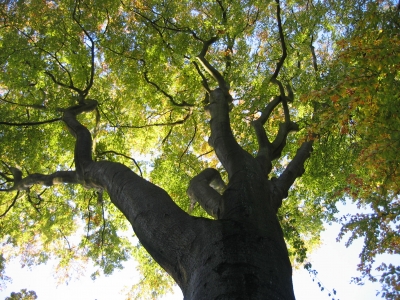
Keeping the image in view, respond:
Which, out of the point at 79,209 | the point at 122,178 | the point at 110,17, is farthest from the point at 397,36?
the point at 79,209

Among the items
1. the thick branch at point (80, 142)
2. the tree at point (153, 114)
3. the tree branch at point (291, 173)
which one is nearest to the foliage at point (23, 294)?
the tree at point (153, 114)

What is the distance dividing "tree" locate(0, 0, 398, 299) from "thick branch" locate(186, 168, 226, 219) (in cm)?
3

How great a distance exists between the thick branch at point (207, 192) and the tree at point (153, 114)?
0.03 metres

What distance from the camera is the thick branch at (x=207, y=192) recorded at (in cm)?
415

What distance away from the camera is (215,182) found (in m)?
5.65

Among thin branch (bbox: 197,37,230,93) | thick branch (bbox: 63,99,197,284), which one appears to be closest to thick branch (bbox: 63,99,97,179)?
thick branch (bbox: 63,99,197,284)

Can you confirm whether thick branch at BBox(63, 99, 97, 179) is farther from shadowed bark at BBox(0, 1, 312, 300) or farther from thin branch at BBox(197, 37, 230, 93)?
thin branch at BBox(197, 37, 230, 93)

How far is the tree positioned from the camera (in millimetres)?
5320

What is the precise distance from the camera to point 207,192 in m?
4.49

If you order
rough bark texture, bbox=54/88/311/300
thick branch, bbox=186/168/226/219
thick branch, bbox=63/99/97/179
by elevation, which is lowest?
rough bark texture, bbox=54/88/311/300

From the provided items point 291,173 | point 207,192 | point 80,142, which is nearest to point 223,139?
point 207,192

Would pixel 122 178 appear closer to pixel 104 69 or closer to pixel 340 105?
pixel 340 105

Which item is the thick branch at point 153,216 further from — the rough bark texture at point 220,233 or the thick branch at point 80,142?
the thick branch at point 80,142

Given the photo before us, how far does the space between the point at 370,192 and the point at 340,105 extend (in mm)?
2293
